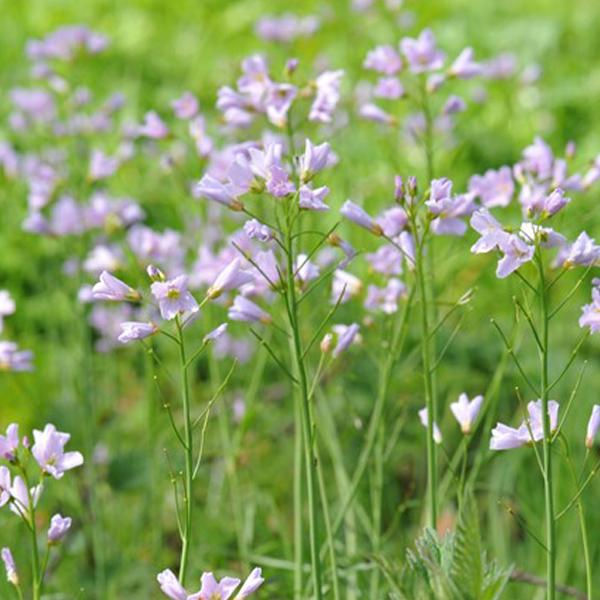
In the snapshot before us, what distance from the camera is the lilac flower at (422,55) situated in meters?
2.15

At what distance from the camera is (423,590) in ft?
4.03

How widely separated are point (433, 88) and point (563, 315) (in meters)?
1.11

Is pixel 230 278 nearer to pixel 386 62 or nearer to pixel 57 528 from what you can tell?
pixel 57 528

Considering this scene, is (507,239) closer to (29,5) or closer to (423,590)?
(423,590)

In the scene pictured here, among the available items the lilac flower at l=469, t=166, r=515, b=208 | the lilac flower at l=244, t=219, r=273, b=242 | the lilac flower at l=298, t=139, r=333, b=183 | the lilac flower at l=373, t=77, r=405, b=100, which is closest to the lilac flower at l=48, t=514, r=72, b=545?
the lilac flower at l=244, t=219, r=273, b=242

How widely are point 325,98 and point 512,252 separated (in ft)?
2.15

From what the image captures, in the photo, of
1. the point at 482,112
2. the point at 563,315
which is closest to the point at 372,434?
the point at 563,315

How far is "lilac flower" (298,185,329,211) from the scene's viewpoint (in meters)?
1.43

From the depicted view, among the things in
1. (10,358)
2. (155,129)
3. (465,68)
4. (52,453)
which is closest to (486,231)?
(52,453)

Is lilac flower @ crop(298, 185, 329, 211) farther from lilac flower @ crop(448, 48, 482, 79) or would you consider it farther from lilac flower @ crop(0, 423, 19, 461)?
lilac flower @ crop(448, 48, 482, 79)

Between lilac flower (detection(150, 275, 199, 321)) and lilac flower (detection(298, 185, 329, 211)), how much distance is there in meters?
0.16

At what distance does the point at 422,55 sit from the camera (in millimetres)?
2160

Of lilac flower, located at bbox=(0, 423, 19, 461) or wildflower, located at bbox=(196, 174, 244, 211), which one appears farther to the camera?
wildflower, located at bbox=(196, 174, 244, 211)

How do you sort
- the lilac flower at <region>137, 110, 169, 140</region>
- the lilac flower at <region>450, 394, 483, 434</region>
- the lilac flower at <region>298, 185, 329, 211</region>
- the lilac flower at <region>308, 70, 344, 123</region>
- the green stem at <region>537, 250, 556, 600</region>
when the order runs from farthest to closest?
1. the lilac flower at <region>137, 110, 169, 140</region>
2. the lilac flower at <region>308, 70, 344, 123</region>
3. the lilac flower at <region>450, 394, 483, 434</region>
4. the lilac flower at <region>298, 185, 329, 211</region>
5. the green stem at <region>537, 250, 556, 600</region>
